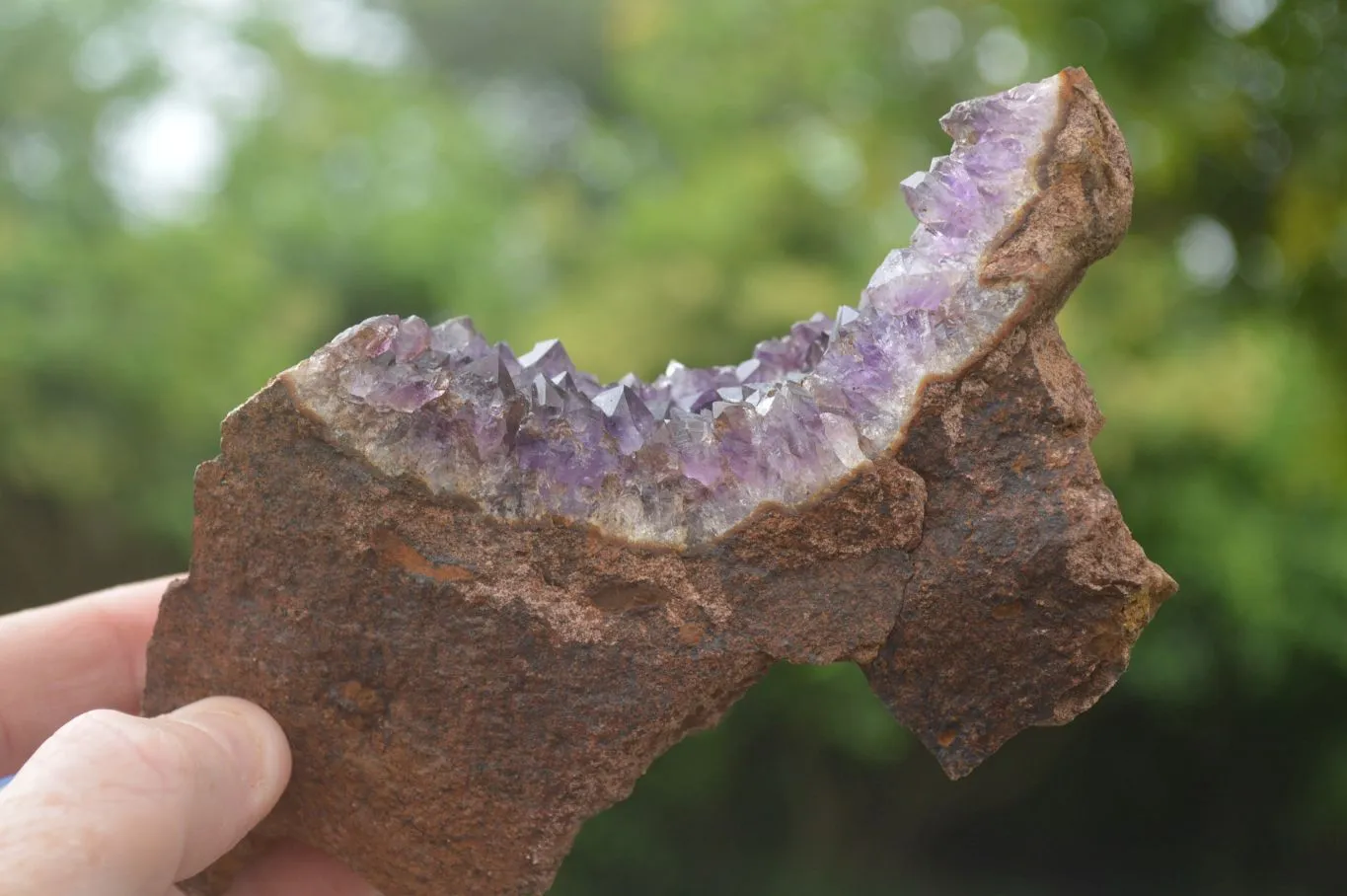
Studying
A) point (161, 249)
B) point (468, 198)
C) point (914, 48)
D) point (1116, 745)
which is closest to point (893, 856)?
point (1116, 745)

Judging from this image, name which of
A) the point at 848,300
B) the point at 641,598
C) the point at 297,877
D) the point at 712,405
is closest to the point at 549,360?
the point at 712,405

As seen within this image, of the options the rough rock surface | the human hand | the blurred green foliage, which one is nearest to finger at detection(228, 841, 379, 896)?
the human hand

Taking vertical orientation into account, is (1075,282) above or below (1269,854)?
above

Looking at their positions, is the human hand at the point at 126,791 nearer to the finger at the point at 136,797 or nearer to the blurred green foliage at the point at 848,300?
the finger at the point at 136,797

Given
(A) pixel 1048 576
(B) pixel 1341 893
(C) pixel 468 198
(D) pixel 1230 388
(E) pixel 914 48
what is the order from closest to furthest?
1. (A) pixel 1048 576
2. (D) pixel 1230 388
3. (E) pixel 914 48
4. (B) pixel 1341 893
5. (C) pixel 468 198

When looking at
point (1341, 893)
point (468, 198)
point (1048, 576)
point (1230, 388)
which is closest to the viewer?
point (1048, 576)

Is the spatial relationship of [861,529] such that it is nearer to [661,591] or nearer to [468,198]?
[661,591]

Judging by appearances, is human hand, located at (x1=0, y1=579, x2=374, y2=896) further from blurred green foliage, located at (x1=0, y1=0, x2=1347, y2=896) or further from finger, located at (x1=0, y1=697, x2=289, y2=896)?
blurred green foliage, located at (x1=0, y1=0, x2=1347, y2=896)

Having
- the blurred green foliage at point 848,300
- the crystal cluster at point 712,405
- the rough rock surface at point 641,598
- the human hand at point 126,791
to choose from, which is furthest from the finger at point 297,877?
the blurred green foliage at point 848,300
